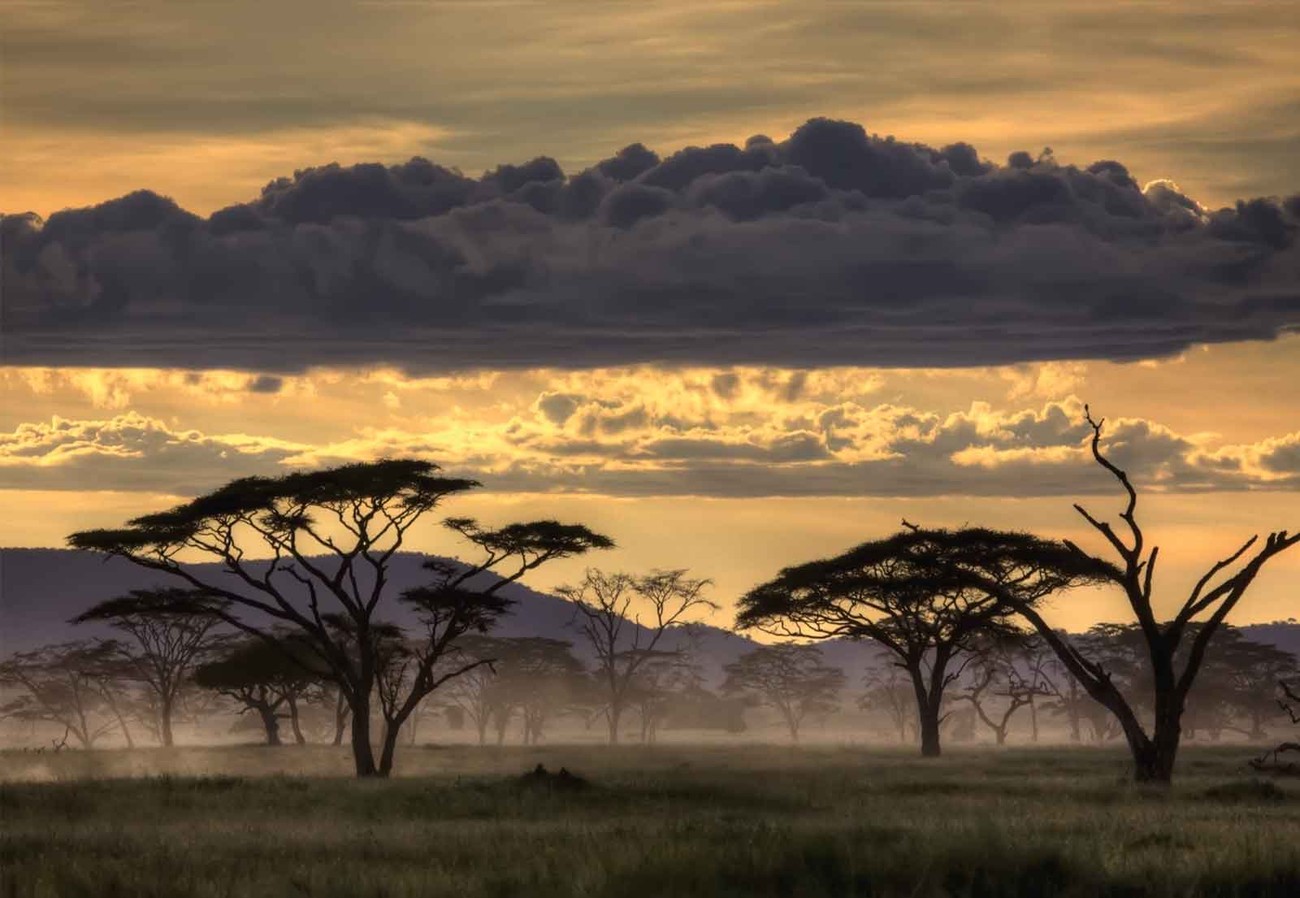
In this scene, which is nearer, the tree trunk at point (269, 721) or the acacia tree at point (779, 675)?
the tree trunk at point (269, 721)

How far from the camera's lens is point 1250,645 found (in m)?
143

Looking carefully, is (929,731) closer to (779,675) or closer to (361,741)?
(361,741)

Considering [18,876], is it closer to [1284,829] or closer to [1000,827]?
[1000,827]

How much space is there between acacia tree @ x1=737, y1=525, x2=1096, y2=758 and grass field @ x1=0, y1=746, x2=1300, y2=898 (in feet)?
65.8

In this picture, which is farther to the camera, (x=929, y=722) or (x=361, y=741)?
(x=929, y=722)

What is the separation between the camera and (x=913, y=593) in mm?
73875

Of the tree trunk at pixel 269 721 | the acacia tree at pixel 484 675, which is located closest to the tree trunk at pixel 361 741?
the tree trunk at pixel 269 721

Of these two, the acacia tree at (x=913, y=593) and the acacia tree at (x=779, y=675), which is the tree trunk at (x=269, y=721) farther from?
the acacia tree at (x=779, y=675)

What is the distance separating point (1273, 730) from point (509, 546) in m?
135

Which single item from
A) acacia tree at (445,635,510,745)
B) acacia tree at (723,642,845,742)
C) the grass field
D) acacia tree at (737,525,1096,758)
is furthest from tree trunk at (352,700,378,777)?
acacia tree at (723,642,845,742)

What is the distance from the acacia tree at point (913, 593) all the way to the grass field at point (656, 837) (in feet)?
65.8

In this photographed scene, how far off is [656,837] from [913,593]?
4791 cm

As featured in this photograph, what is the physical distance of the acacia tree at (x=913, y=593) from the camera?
73688mm

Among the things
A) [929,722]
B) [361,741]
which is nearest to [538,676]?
[929,722]
